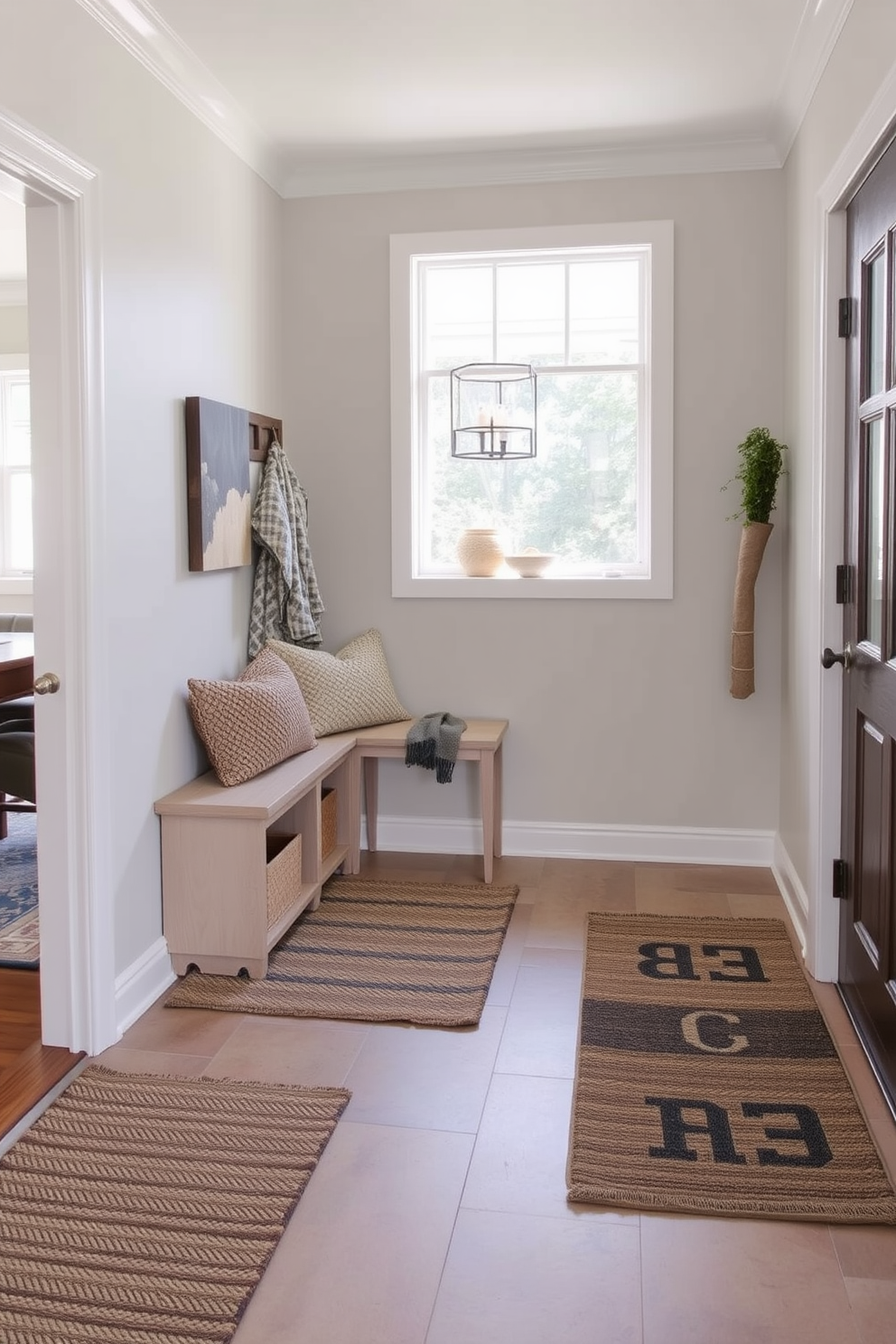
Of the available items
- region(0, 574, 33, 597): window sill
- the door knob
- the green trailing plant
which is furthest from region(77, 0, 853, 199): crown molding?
region(0, 574, 33, 597): window sill

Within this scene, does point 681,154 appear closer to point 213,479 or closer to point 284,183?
point 284,183

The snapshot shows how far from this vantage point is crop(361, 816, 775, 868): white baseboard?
4.35 metres

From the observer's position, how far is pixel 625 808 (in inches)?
174

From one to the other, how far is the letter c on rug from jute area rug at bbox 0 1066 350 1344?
0.90m

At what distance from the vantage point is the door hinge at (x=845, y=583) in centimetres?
306

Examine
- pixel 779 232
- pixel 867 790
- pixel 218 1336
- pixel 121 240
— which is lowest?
pixel 218 1336

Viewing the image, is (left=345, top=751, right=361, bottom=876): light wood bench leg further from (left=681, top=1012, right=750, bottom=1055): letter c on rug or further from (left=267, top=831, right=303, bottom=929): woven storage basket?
(left=681, top=1012, right=750, bottom=1055): letter c on rug

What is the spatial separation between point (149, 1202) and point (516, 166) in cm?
356

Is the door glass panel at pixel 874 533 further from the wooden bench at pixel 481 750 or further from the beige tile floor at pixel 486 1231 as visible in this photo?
the wooden bench at pixel 481 750

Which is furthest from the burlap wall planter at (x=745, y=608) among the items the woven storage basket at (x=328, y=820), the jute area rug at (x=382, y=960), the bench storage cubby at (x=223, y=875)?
the bench storage cubby at (x=223, y=875)

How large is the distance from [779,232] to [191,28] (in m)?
2.12

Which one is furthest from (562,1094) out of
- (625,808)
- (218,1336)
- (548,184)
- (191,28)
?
(548,184)

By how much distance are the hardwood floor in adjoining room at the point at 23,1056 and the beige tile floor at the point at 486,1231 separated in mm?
165

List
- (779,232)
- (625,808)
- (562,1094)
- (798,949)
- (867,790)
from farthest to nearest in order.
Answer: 1. (625,808)
2. (779,232)
3. (798,949)
4. (867,790)
5. (562,1094)
